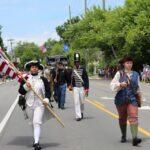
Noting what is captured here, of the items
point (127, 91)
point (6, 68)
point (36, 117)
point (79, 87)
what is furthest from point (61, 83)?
point (36, 117)

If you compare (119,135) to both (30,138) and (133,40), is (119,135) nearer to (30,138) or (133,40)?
(30,138)

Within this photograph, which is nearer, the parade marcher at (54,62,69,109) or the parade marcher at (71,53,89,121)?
the parade marcher at (71,53,89,121)

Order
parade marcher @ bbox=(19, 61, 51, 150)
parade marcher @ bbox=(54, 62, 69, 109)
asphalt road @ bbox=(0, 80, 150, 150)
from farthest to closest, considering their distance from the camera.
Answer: parade marcher @ bbox=(54, 62, 69, 109)
asphalt road @ bbox=(0, 80, 150, 150)
parade marcher @ bbox=(19, 61, 51, 150)

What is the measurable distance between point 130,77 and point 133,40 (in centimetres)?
4563

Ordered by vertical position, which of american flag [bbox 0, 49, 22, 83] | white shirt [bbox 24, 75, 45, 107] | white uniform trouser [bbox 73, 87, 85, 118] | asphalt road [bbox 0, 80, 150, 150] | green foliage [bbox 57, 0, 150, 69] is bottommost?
asphalt road [bbox 0, 80, 150, 150]

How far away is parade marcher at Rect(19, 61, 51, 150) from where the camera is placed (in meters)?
12.2

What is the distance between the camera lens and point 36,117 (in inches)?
481

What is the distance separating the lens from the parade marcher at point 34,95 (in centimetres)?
1222

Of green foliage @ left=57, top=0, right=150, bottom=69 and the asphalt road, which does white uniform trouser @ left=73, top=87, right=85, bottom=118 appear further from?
green foliage @ left=57, top=0, right=150, bottom=69

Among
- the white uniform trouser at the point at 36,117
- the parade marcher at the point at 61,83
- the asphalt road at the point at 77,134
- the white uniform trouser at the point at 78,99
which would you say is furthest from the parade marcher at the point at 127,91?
the parade marcher at the point at 61,83

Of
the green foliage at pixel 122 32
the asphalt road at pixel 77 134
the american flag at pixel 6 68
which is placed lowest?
the asphalt road at pixel 77 134

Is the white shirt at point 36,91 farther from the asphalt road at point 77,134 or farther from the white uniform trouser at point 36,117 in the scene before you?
the asphalt road at point 77,134

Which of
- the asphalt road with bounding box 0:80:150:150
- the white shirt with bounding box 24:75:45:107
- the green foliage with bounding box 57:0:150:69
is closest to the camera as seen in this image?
the white shirt with bounding box 24:75:45:107

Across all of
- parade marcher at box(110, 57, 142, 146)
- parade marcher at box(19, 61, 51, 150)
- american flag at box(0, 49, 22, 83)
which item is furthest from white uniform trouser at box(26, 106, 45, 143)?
parade marcher at box(110, 57, 142, 146)
